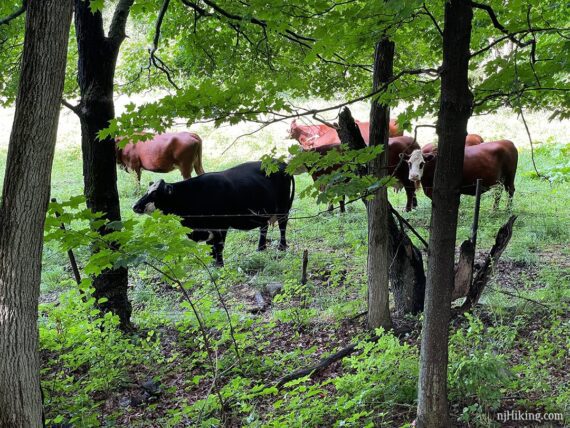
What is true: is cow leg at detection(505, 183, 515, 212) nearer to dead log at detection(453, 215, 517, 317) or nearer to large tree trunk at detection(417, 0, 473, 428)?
dead log at detection(453, 215, 517, 317)

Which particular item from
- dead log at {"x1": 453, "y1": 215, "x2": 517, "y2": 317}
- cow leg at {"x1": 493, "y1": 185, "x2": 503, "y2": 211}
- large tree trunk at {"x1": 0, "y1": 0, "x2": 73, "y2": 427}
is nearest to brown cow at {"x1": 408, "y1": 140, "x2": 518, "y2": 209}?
cow leg at {"x1": 493, "y1": 185, "x2": 503, "y2": 211}

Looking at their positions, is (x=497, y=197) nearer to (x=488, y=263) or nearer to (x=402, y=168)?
(x=402, y=168)

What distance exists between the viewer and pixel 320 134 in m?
15.4

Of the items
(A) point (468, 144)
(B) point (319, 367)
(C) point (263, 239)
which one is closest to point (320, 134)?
(A) point (468, 144)

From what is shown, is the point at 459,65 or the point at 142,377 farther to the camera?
the point at 142,377

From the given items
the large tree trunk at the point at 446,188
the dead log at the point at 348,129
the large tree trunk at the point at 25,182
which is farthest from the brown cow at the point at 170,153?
the large tree trunk at the point at 446,188

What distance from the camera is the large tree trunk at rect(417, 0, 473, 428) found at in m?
3.38

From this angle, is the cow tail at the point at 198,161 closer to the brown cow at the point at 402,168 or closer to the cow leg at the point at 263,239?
the brown cow at the point at 402,168

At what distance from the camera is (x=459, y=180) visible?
3.46 m

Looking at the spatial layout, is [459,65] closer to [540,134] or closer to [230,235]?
[230,235]

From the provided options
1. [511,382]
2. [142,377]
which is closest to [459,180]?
[511,382]

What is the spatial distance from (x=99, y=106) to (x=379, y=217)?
3153 mm

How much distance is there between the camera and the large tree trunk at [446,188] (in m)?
3.38

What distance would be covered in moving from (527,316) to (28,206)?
461 cm
